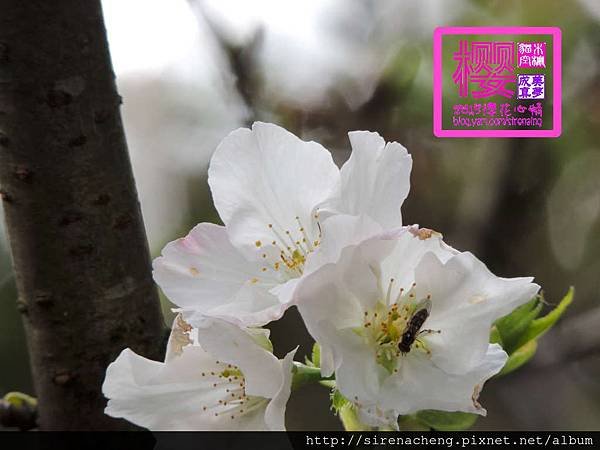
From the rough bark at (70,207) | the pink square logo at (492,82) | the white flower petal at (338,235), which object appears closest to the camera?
the white flower petal at (338,235)

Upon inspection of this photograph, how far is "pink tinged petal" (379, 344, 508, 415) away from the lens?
0.32m

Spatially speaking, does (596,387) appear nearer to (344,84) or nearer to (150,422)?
(344,84)

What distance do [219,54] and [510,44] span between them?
12.7 inches

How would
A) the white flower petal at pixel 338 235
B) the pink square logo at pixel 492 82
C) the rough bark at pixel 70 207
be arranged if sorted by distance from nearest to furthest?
the white flower petal at pixel 338 235, the rough bark at pixel 70 207, the pink square logo at pixel 492 82

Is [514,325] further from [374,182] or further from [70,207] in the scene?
[70,207]

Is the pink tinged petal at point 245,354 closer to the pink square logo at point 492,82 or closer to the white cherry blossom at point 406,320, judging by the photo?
the white cherry blossom at point 406,320

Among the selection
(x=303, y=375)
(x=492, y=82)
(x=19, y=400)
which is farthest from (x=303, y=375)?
(x=492, y=82)

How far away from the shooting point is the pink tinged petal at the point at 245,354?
323 millimetres

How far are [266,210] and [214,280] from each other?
5 cm

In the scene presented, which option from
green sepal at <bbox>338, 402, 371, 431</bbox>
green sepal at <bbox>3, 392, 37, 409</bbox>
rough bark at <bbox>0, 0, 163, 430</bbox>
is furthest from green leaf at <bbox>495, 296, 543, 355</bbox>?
green sepal at <bbox>3, 392, 37, 409</bbox>

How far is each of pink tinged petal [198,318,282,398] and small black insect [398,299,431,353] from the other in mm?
61

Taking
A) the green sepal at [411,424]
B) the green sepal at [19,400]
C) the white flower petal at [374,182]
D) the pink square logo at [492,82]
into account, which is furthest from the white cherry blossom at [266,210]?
the pink square logo at [492,82]

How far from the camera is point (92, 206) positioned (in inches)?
17.5

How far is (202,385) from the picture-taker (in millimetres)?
369
